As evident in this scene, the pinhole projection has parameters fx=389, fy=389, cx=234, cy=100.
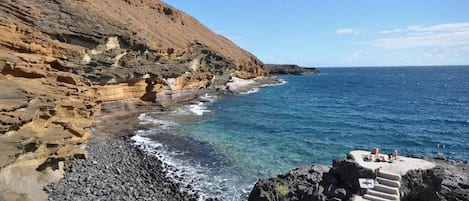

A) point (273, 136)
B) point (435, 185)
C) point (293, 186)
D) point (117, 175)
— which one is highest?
point (435, 185)

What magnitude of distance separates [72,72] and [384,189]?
1114 inches

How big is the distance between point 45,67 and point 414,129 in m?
33.7

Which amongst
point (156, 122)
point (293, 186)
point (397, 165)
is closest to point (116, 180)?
point (293, 186)

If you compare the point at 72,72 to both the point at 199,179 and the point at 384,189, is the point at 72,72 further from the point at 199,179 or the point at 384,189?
the point at 384,189

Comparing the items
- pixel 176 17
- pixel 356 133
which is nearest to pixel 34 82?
pixel 356 133

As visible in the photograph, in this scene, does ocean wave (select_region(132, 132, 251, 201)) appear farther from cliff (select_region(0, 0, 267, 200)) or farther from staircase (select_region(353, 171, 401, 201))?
staircase (select_region(353, 171, 401, 201))

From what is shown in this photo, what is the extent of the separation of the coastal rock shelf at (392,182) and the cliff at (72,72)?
33.4 ft

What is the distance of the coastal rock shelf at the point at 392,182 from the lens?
13.2 m

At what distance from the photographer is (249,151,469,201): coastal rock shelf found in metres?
13.2

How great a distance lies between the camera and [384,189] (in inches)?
527

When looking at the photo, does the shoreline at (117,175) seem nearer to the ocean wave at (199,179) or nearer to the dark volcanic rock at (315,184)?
the ocean wave at (199,179)

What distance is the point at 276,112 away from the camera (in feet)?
167

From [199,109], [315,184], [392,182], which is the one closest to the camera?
[392,182]

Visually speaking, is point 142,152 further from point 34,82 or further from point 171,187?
Answer: point 34,82
